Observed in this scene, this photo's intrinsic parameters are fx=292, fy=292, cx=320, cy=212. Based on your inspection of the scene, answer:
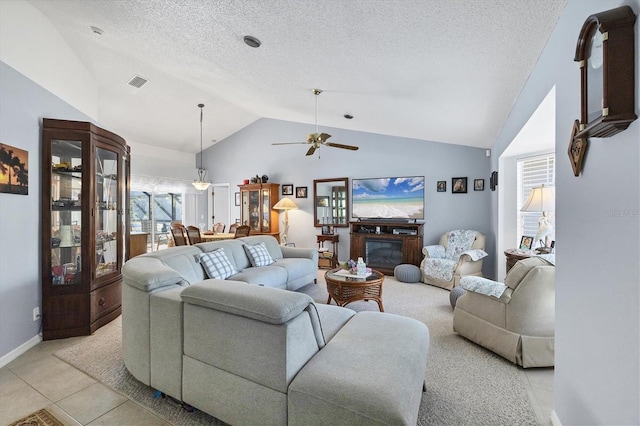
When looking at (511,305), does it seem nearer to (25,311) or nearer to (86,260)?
(86,260)

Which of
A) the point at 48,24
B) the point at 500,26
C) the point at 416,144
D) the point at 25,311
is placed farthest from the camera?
the point at 416,144

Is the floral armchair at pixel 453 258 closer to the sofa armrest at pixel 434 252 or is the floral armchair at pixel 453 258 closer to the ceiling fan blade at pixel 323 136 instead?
the sofa armrest at pixel 434 252

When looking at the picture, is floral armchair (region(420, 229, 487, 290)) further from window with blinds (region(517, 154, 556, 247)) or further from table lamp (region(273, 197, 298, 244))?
table lamp (region(273, 197, 298, 244))

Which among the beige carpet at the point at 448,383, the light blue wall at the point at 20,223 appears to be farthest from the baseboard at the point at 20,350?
the beige carpet at the point at 448,383

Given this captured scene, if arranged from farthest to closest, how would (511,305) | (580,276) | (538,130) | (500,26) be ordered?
(538,130)
(511,305)
(500,26)
(580,276)

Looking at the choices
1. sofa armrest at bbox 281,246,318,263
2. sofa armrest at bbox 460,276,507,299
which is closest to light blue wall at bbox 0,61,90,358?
sofa armrest at bbox 281,246,318,263

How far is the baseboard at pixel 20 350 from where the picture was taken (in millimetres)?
2391

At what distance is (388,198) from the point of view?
5.91m

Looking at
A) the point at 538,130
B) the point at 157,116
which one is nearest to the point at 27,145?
the point at 157,116

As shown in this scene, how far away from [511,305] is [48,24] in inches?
207

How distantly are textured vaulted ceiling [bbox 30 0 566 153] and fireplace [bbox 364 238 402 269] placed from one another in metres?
2.12

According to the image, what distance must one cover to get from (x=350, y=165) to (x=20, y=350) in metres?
5.48

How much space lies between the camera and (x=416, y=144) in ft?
18.6

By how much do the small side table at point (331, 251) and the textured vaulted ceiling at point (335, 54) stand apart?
247 centimetres
